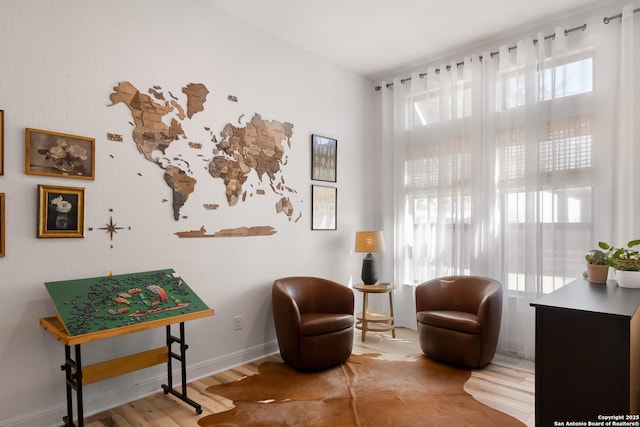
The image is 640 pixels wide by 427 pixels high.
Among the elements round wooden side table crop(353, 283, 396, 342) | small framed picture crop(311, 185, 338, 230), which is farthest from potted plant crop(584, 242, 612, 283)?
small framed picture crop(311, 185, 338, 230)

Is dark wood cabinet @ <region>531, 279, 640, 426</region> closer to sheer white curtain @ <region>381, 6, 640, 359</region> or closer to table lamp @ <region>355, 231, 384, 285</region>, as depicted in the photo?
sheer white curtain @ <region>381, 6, 640, 359</region>

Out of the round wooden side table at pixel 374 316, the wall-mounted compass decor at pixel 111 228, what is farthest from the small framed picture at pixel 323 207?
the wall-mounted compass decor at pixel 111 228

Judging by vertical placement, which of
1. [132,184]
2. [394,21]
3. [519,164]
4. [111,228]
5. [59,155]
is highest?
[394,21]

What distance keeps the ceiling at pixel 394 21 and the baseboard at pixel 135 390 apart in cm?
310

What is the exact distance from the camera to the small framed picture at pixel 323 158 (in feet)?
14.0

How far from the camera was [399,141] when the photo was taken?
4699mm

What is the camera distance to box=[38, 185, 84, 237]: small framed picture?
8.04ft

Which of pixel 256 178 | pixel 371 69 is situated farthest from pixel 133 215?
pixel 371 69

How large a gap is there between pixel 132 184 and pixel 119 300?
881 millimetres

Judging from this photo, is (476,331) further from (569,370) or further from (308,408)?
(308,408)

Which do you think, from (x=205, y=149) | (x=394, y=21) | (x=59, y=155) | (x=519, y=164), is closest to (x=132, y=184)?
(x=59, y=155)

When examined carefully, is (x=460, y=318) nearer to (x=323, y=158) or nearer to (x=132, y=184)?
(x=323, y=158)

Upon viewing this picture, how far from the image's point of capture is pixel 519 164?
3709mm

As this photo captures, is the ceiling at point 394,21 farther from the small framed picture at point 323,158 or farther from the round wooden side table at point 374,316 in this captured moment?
the round wooden side table at point 374,316
